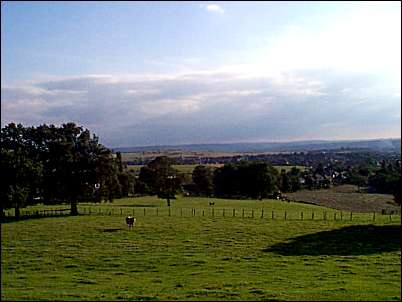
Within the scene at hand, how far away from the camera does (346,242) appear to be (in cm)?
3750

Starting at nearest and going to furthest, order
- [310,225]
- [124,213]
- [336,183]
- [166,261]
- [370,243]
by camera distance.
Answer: [166,261], [370,243], [310,225], [124,213], [336,183]

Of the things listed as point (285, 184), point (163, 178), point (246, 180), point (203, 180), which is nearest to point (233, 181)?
point (246, 180)

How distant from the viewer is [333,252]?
33.4 m

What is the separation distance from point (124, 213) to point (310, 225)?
74.7 feet

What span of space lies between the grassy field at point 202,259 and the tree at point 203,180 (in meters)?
57.3

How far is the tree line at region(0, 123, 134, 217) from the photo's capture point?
2218 inches

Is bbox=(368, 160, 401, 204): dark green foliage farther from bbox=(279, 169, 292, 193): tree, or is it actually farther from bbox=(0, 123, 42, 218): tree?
bbox=(279, 169, 292, 193): tree

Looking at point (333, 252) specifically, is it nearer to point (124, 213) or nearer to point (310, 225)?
point (310, 225)

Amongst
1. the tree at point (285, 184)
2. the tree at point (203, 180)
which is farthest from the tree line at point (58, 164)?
the tree at point (285, 184)

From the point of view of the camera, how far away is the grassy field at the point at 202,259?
1928 centimetres

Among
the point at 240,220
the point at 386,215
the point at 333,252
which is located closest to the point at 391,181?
the point at 386,215

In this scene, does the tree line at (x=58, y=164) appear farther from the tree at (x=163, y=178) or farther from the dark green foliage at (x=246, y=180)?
the dark green foliage at (x=246, y=180)

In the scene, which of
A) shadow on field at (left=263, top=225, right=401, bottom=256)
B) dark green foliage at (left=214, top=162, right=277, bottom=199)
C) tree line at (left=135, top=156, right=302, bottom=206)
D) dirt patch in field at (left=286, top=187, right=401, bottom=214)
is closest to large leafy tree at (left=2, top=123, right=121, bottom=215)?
tree line at (left=135, top=156, right=302, bottom=206)

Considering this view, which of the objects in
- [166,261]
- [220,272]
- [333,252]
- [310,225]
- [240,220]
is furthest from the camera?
[240,220]
